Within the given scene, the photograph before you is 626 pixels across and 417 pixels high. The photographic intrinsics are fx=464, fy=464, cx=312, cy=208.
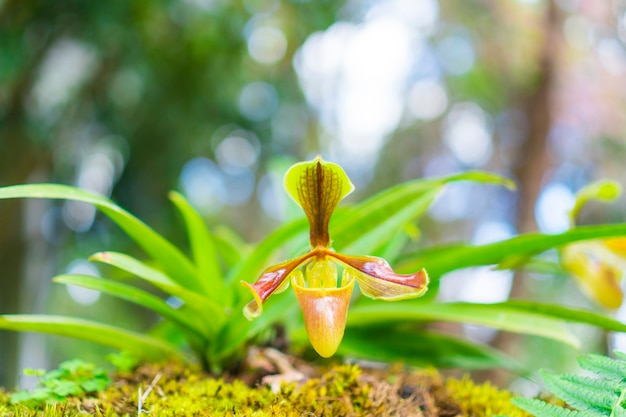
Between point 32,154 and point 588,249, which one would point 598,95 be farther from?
point 32,154

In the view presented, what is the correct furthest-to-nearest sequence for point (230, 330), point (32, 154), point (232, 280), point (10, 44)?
point (32, 154)
point (10, 44)
point (232, 280)
point (230, 330)

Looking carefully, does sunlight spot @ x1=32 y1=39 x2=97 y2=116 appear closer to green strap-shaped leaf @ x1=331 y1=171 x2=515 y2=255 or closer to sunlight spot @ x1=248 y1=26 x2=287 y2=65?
sunlight spot @ x1=248 y1=26 x2=287 y2=65


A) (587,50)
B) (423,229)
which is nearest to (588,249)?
(587,50)

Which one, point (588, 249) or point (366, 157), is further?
point (366, 157)

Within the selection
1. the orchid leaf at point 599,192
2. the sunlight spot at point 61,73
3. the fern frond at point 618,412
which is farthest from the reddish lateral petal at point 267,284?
the sunlight spot at point 61,73

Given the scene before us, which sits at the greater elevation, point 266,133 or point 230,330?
point 266,133

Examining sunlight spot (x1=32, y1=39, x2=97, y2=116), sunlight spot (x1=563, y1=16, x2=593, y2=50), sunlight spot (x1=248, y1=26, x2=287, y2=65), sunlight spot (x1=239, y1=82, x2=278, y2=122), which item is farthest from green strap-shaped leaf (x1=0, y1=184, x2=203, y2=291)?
sunlight spot (x1=248, y1=26, x2=287, y2=65)

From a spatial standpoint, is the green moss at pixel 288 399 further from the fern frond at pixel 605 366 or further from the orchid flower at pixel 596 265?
the orchid flower at pixel 596 265

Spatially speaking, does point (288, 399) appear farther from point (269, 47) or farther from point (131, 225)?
point (269, 47)
